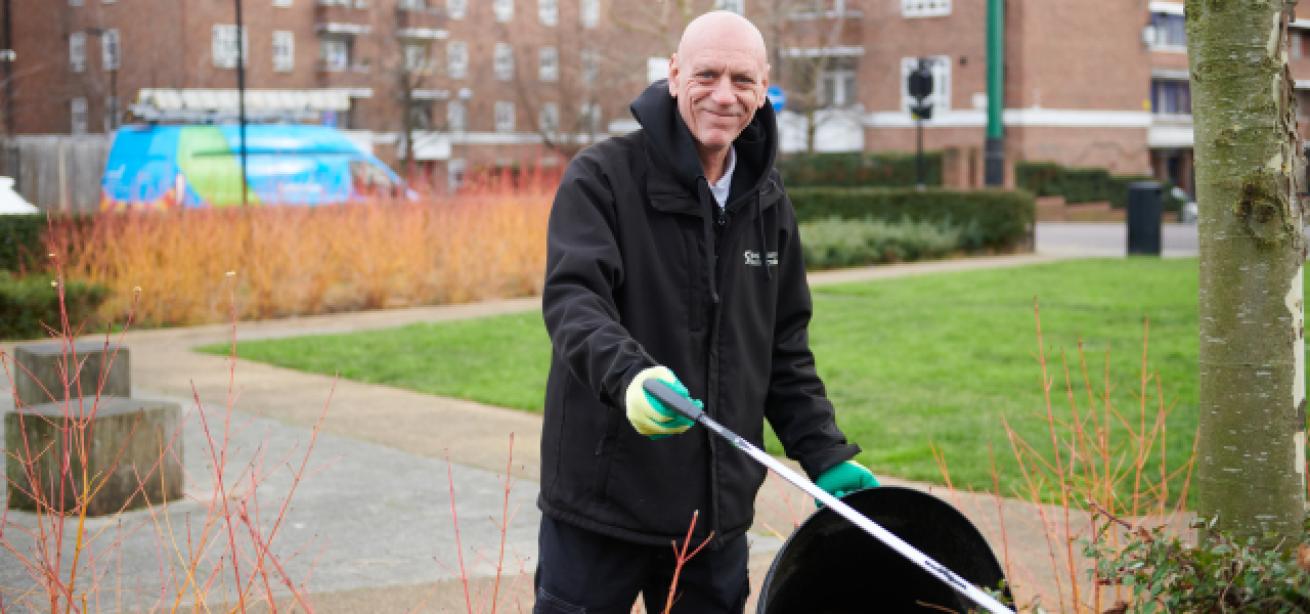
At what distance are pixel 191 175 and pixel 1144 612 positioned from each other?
16.0 m

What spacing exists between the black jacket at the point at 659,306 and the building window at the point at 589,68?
4630 cm

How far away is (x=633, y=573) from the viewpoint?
2982 millimetres

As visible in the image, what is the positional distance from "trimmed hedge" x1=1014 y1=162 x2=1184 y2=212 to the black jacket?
127 ft

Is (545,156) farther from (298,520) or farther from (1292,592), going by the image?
(1292,592)

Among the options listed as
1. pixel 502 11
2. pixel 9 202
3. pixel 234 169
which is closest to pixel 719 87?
pixel 9 202

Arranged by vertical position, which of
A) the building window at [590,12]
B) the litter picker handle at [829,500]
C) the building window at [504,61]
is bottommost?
the litter picker handle at [829,500]

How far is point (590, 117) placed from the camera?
4778 cm

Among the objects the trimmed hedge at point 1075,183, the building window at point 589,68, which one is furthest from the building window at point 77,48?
the building window at point 589,68

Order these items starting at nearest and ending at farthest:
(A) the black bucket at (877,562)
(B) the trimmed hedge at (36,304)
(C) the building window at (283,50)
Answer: (A) the black bucket at (877,562) → (B) the trimmed hedge at (36,304) → (C) the building window at (283,50)

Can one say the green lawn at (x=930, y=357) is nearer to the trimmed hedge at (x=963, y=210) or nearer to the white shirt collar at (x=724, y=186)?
Answer: the white shirt collar at (x=724, y=186)

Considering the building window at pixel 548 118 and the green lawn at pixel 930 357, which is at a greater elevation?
the building window at pixel 548 118

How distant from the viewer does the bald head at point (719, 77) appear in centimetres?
286

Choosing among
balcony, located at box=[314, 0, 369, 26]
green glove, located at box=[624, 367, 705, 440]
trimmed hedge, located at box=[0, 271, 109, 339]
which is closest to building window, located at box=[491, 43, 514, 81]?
balcony, located at box=[314, 0, 369, 26]

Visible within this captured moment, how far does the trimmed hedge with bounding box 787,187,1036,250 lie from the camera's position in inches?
815
